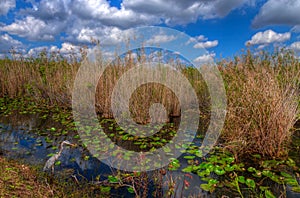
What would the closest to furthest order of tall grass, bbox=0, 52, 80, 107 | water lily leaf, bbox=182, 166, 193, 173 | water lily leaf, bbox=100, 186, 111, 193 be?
water lily leaf, bbox=100, 186, 111, 193, water lily leaf, bbox=182, 166, 193, 173, tall grass, bbox=0, 52, 80, 107

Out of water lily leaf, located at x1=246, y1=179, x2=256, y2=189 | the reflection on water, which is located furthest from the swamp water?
water lily leaf, located at x1=246, y1=179, x2=256, y2=189

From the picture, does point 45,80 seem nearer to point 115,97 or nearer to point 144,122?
point 115,97

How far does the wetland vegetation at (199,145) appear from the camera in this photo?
7.14 ft

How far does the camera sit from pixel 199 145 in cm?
342

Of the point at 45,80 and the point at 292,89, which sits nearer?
the point at 292,89

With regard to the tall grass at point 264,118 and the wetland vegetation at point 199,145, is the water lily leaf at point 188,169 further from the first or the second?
the tall grass at point 264,118

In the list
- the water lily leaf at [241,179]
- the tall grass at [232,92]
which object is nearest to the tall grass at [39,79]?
the tall grass at [232,92]

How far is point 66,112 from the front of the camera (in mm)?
5453

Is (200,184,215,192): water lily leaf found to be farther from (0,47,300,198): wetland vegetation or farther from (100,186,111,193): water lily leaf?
(100,186,111,193): water lily leaf

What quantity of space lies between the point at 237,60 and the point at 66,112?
13.6 ft

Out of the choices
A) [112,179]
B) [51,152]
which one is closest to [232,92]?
[112,179]

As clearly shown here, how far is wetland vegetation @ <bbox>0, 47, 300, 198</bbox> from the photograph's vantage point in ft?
7.14

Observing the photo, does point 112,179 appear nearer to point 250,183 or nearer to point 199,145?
point 250,183

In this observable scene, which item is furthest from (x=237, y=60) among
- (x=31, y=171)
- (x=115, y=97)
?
(x=31, y=171)
